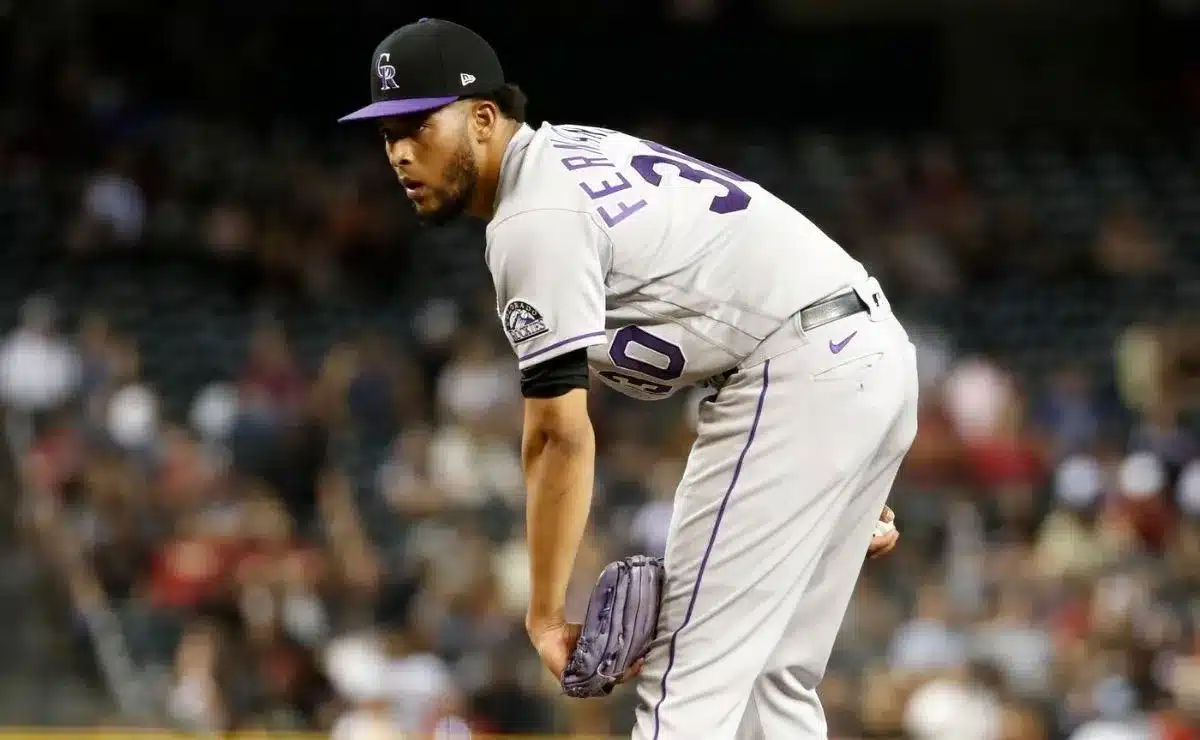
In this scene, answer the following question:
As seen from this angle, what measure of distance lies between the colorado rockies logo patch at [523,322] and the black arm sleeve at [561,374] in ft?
0.18

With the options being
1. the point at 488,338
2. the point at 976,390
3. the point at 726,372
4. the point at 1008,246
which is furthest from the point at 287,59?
the point at 726,372

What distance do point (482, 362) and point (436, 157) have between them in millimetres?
6980

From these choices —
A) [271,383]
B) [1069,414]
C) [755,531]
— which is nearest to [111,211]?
[271,383]

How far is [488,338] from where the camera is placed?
34.7ft

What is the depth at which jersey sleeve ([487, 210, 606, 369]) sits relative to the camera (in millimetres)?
3150

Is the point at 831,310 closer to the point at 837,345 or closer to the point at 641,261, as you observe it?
the point at 837,345

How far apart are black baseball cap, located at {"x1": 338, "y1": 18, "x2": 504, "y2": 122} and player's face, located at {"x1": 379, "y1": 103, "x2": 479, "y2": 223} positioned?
0.03 meters

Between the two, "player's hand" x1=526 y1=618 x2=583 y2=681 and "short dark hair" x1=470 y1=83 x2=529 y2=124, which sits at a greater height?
"short dark hair" x1=470 y1=83 x2=529 y2=124

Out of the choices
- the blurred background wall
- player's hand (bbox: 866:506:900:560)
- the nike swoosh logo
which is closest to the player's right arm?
the nike swoosh logo

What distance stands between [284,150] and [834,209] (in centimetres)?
409

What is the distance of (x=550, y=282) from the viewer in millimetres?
3152

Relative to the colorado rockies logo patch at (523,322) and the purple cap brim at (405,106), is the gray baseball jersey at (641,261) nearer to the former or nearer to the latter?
the colorado rockies logo patch at (523,322)

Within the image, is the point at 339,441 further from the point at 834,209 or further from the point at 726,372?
the point at 726,372

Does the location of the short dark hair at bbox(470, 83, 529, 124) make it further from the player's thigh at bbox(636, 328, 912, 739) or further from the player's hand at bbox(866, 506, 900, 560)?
the player's hand at bbox(866, 506, 900, 560)
